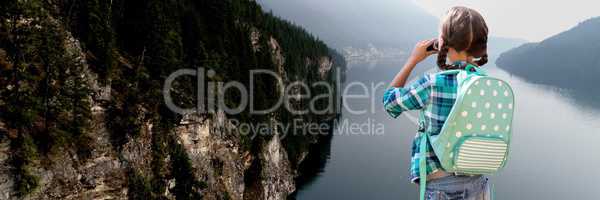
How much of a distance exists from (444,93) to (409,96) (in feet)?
1.06

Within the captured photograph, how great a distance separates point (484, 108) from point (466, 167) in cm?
57

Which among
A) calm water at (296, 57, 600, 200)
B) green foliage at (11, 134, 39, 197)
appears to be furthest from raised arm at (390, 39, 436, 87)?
calm water at (296, 57, 600, 200)

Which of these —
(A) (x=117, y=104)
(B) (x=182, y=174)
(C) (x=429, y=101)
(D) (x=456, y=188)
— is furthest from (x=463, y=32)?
(B) (x=182, y=174)

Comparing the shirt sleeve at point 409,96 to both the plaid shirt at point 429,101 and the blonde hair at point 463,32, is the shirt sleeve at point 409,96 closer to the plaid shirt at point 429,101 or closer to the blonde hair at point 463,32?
the plaid shirt at point 429,101

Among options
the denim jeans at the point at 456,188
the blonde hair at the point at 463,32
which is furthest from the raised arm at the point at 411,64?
the denim jeans at the point at 456,188

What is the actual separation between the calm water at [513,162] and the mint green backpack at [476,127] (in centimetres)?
6147

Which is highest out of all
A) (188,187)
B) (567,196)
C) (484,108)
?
(484,108)

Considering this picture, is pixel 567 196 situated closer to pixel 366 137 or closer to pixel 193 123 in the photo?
pixel 366 137

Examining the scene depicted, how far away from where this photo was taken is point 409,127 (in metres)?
97.5

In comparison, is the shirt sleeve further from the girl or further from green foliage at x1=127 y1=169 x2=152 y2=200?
green foliage at x1=127 y1=169 x2=152 y2=200

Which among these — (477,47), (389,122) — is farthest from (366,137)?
(477,47)

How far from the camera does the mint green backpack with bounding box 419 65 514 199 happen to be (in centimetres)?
321

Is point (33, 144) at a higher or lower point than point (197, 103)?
lower

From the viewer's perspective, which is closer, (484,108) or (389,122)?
(484,108)
